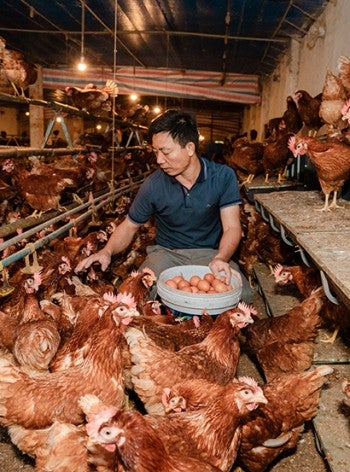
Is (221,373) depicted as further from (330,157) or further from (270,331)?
(330,157)

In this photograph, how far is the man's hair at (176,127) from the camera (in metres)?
3.54

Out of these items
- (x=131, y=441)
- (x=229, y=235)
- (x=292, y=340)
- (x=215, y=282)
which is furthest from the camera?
(x=229, y=235)

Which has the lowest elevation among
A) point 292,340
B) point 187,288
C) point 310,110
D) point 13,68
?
point 292,340

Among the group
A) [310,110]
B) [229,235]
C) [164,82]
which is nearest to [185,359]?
[229,235]

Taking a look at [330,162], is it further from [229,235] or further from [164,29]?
[164,29]

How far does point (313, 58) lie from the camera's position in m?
7.63

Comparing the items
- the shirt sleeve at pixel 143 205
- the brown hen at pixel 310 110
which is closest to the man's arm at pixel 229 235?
the shirt sleeve at pixel 143 205

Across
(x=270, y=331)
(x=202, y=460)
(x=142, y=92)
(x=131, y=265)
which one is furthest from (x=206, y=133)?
(x=202, y=460)

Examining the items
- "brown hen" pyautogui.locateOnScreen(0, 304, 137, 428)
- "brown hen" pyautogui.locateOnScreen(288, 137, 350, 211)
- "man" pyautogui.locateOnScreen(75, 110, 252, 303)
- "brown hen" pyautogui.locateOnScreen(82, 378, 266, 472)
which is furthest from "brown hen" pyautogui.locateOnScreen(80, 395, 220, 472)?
"brown hen" pyautogui.locateOnScreen(288, 137, 350, 211)

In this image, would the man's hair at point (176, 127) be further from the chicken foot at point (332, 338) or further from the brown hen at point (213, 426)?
the brown hen at point (213, 426)

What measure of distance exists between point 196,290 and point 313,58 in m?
6.21

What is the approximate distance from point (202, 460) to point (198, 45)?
32.2 ft

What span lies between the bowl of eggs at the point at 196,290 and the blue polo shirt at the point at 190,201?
54 centimetres

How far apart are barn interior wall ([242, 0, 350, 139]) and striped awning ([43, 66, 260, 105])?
1.48m
